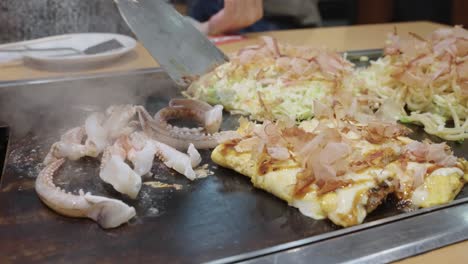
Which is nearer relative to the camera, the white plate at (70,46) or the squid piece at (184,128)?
the squid piece at (184,128)

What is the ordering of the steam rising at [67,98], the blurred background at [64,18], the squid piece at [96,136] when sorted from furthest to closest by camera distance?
the blurred background at [64,18]
the steam rising at [67,98]
the squid piece at [96,136]

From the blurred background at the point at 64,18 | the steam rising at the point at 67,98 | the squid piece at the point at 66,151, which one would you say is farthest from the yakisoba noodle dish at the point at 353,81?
the blurred background at the point at 64,18

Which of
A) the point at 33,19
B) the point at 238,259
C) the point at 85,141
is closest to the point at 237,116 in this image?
the point at 85,141

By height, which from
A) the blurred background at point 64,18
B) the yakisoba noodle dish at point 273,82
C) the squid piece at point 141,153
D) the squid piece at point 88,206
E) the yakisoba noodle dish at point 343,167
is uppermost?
the yakisoba noodle dish at point 343,167

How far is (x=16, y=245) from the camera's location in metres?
→ 1.09

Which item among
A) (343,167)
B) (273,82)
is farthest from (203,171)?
(273,82)

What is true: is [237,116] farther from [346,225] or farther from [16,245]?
[16,245]

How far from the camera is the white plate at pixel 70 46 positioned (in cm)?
240

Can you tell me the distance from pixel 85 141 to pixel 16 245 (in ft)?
1.84

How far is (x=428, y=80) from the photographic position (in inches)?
80.0

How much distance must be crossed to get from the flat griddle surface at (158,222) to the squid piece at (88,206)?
0.06 ft

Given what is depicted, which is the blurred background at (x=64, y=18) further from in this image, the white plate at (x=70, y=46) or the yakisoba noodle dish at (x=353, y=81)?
the yakisoba noodle dish at (x=353, y=81)

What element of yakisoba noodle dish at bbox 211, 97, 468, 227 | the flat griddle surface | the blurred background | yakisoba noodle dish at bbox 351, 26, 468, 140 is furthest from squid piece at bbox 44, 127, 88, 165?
the blurred background

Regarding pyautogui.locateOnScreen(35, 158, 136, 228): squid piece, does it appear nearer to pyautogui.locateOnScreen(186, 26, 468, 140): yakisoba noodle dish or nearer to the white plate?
pyautogui.locateOnScreen(186, 26, 468, 140): yakisoba noodle dish
